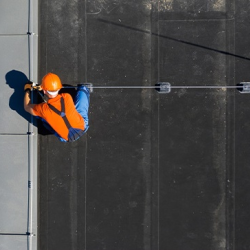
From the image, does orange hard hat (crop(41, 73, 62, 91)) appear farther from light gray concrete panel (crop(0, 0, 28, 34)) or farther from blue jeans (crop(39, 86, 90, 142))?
light gray concrete panel (crop(0, 0, 28, 34))

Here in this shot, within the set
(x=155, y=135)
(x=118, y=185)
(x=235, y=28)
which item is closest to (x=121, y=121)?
(x=155, y=135)

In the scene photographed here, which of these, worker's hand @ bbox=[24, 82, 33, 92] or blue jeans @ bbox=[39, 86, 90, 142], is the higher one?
worker's hand @ bbox=[24, 82, 33, 92]

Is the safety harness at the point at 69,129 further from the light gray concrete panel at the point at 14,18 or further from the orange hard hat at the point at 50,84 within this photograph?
the light gray concrete panel at the point at 14,18

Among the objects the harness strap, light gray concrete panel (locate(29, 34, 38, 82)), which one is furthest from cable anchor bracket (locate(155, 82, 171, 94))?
Answer: light gray concrete panel (locate(29, 34, 38, 82))

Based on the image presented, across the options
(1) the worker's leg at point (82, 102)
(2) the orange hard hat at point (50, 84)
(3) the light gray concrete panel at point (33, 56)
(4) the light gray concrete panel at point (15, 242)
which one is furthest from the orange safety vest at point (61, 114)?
(4) the light gray concrete panel at point (15, 242)

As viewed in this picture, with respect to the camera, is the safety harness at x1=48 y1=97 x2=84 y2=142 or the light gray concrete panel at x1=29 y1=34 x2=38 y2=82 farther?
the light gray concrete panel at x1=29 y1=34 x2=38 y2=82
